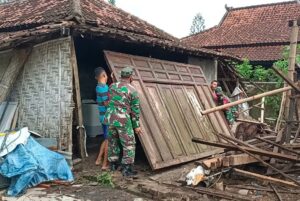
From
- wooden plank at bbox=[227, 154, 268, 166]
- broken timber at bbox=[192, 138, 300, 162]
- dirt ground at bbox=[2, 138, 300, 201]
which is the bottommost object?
dirt ground at bbox=[2, 138, 300, 201]

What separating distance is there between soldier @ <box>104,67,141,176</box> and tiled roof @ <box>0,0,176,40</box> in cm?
211

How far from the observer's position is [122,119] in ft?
19.2

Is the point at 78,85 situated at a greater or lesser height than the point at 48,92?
greater

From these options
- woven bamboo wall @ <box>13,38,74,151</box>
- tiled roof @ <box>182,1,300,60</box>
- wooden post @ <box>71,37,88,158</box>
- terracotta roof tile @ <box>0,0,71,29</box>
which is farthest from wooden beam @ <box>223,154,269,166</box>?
tiled roof @ <box>182,1,300,60</box>

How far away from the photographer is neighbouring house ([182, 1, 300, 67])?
19.5m

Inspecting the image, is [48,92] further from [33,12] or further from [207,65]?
[207,65]

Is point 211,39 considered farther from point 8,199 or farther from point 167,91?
point 8,199

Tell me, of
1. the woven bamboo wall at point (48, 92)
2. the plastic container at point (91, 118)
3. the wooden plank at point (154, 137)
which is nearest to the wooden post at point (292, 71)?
the wooden plank at point (154, 137)

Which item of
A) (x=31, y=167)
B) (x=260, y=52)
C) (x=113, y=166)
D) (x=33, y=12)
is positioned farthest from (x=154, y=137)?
(x=260, y=52)

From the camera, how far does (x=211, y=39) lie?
71.9 ft

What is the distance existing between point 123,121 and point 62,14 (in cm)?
323

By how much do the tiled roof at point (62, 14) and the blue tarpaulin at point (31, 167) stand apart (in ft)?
9.66

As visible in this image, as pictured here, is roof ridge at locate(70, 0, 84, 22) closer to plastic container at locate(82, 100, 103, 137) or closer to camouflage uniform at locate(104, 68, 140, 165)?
camouflage uniform at locate(104, 68, 140, 165)

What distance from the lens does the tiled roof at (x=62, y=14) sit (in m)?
8.05
